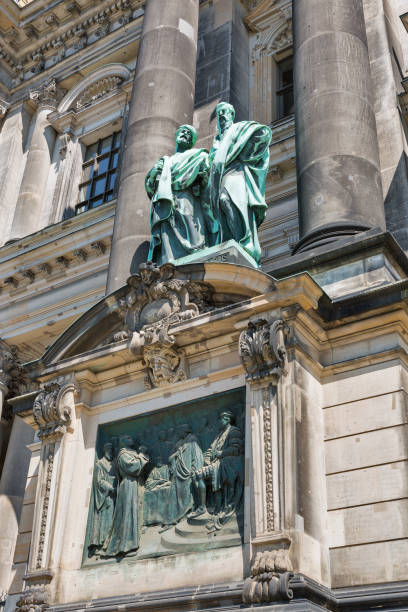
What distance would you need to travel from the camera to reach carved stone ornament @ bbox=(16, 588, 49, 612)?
31.1ft

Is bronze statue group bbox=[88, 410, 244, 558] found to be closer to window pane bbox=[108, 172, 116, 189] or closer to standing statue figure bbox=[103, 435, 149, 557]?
standing statue figure bbox=[103, 435, 149, 557]

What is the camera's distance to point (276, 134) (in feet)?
62.7

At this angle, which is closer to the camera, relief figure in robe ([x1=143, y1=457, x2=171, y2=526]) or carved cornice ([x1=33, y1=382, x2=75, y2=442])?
relief figure in robe ([x1=143, y1=457, x2=171, y2=526])

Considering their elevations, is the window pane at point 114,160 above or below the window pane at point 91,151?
below

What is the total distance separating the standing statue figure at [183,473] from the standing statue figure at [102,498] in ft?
2.96

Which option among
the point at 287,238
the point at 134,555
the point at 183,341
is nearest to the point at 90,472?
the point at 134,555

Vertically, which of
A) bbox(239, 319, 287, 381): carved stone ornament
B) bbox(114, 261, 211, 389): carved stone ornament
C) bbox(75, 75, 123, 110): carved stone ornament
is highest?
bbox(75, 75, 123, 110): carved stone ornament

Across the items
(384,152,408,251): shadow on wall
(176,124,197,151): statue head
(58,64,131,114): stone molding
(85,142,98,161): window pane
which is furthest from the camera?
(58,64,131,114): stone molding

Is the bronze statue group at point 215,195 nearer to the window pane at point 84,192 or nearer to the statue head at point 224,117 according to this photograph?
the statue head at point 224,117

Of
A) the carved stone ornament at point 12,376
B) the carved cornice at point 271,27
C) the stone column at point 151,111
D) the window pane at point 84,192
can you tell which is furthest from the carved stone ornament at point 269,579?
the window pane at point 84,192

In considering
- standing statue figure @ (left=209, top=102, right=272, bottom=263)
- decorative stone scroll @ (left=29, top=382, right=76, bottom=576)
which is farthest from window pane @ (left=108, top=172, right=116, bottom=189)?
decorative stone scroll @ (left=29, top=382, right=76, bottom=576)

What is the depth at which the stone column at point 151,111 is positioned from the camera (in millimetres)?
13711

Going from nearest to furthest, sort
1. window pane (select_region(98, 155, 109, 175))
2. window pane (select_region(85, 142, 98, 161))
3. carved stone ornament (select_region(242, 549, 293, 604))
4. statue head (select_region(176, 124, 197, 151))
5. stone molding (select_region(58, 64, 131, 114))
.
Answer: carved stone ornament (select_region(242, 549, 293, 604)) → statue head (select_region(176, 124, 197, 151)) → window pane (select_region(98, 155, 109, 175)) → window pane (select_region(85, 142, 98, 161)) → stone molding (select_region(58, 64, 131, 114))

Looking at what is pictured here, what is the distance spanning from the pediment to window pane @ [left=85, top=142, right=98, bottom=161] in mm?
14847
